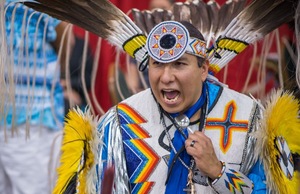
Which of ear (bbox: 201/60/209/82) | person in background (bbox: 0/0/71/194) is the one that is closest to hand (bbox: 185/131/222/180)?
ear (bbox: 201/60/209/82)

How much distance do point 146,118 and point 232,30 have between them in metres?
0.62

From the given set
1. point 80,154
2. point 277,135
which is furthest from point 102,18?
point 277,135

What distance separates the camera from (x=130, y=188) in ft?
13.1

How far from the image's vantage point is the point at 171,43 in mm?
3898

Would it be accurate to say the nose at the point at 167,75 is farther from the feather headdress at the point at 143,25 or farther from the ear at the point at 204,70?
the feather headdress at the point at 143,25

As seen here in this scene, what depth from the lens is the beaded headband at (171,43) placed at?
12.7ft

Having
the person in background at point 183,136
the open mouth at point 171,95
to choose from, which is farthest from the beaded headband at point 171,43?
the open mouth at point 171,95

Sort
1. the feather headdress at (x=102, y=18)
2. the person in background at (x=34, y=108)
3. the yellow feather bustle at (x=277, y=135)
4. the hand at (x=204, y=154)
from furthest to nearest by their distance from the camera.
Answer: the person in background at (x=34, y=108)
the feather headdress at (x=102, y=18)
the yellow feather bustle at (x=277, y=135)
the hand at (x=204, y=154)

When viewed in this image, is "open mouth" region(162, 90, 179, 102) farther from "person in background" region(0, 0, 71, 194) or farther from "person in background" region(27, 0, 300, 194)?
"person in background" region(0, 0, 71, 194)

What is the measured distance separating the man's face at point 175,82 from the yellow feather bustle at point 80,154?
1.15ft

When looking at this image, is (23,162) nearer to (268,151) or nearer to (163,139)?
(163,139)

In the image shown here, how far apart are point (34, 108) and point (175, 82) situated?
5.00 ft

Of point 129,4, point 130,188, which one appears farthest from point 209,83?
point 129,4

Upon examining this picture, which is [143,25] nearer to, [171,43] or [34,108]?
[171,43]
